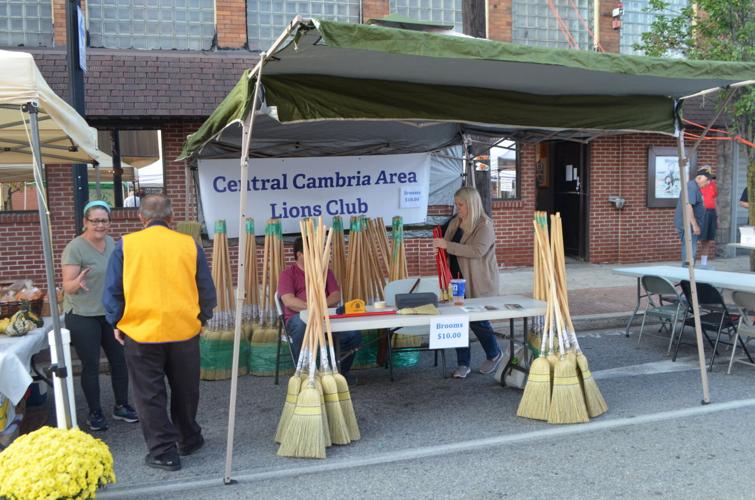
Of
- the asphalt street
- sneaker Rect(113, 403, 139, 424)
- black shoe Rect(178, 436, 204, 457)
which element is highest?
sneaker Rect(113, 403, 139, 424)

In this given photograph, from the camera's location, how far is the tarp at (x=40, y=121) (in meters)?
3.77

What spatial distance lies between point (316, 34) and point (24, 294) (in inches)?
116

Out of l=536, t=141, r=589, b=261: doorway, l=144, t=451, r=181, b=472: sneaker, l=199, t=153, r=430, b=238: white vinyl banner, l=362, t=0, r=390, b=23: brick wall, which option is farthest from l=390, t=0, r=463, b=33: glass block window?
l=144, t=451, r=181, b=472: sneaker

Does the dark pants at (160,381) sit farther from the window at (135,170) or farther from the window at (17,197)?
the window at (135,170)

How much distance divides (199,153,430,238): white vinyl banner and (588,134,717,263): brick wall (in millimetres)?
5830

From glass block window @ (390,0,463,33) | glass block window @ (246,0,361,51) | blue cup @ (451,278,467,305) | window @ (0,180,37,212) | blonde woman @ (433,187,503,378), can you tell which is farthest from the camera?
glass block window @ (390,0,463,33)

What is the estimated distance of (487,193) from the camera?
8398 mm

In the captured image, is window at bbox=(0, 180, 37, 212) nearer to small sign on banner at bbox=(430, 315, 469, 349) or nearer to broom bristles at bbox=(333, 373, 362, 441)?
broom bristles at bbox=(333, 373, 362, 441)

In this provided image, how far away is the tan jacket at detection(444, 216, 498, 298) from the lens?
5.98m

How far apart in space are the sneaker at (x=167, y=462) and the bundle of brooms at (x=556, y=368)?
97.7 inches

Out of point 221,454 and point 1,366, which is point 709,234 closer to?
point 221,454

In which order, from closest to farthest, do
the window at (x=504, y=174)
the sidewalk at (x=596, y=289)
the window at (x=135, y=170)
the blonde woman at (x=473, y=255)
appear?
the blonde woman at (x=473, y=255) < the sidewalk at (x=596, y=289) < the window at (x=135, y=170) < the window at (x=504, y=174)

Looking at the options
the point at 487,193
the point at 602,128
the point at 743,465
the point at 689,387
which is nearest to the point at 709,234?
the point at 487,193

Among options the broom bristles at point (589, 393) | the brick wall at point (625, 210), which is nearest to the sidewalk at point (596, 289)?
the brick wall at point (625, 210)
